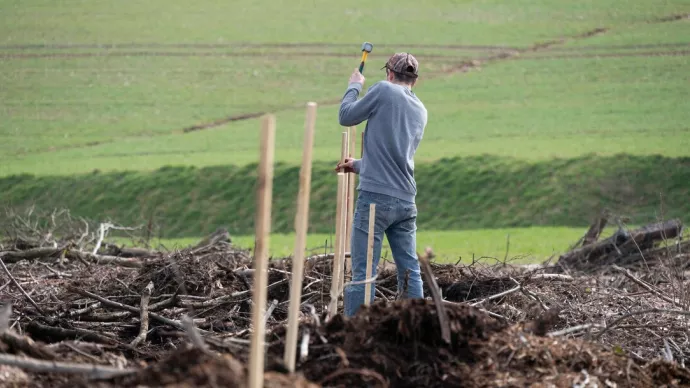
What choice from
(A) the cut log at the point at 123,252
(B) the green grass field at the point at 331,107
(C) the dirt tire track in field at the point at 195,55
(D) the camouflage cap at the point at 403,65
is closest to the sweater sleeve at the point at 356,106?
(D) the camouflage cap at the point at 403,65

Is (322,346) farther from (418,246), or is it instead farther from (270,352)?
(418,246)

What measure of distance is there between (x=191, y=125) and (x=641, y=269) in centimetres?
2047

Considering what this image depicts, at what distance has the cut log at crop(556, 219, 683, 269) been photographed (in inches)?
446

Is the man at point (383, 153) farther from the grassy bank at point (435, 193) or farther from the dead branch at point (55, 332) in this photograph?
the grassy bank at point (435, 193)

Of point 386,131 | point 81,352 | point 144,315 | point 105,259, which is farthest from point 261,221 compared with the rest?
point 105,259

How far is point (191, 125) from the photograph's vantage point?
2956 cm

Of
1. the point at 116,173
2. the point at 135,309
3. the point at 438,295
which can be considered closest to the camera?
the point at 438,295

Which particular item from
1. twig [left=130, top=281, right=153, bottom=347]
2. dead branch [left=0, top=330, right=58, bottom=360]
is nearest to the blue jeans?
twig [left=130, top=281, right=153, bottom=347]

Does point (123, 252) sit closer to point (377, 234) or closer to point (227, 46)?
point (377, 234)

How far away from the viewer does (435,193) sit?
21453mm

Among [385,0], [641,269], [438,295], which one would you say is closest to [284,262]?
[641,269]

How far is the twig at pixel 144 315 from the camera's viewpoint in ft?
20.5

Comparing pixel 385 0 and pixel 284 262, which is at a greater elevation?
pixel 385 0

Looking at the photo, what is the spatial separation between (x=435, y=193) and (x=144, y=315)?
1508 cm
